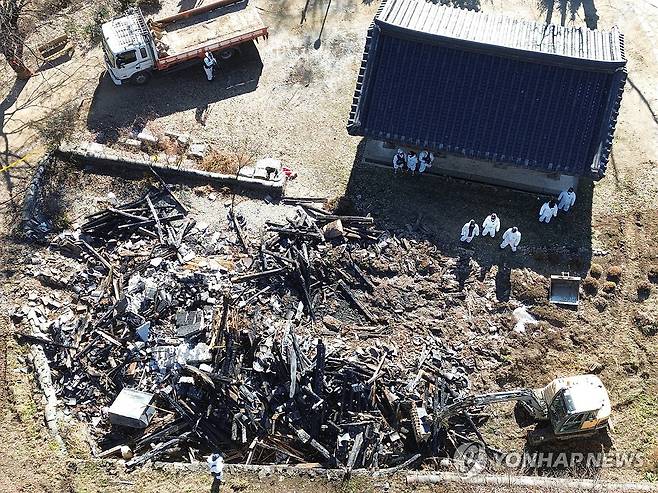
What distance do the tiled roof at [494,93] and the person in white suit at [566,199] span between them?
1188 millimetres

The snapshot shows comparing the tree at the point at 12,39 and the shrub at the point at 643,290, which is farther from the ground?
the tree at the point at 12,39

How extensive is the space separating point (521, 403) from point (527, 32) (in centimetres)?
1432

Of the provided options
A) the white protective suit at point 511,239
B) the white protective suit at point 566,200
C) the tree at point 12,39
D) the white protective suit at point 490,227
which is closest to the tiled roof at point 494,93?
the white protective suit at point 566,200

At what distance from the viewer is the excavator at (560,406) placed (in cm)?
1831

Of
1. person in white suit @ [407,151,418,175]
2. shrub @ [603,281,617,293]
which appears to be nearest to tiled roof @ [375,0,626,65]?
person in white suit @ [407,151,418,175]

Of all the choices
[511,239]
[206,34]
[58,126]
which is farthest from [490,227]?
[58,126]

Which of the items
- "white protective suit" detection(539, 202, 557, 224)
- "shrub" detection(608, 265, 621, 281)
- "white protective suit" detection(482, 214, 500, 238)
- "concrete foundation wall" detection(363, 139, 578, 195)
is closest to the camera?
"shrub" detection(608, 265, 621, 281)

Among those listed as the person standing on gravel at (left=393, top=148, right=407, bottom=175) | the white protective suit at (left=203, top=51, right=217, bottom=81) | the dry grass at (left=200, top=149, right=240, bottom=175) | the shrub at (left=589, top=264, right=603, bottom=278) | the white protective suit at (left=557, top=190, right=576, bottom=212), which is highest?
the white protective suit at (left=203, top=51, right=217, bottom=81)

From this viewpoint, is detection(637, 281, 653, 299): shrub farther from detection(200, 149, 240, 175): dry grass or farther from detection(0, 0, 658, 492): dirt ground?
detection(200, 149, 240, 175): dry grass

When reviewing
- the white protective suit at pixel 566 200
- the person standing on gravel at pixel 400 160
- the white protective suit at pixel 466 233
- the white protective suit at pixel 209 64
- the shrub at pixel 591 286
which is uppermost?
the white protective suit at pixel 209 64

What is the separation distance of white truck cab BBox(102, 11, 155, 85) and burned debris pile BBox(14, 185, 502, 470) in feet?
24.1

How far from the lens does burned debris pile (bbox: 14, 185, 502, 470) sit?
759 inches

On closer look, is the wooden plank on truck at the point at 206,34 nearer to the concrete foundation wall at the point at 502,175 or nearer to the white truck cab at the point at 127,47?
the white truck cab at the point at 127,47

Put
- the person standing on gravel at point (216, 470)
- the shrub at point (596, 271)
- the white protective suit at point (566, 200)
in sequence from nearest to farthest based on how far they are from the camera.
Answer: the person standing on gravel at point (216, 470) → the shrub at point (596, 271) → the white protective suit at point (566, 200)
